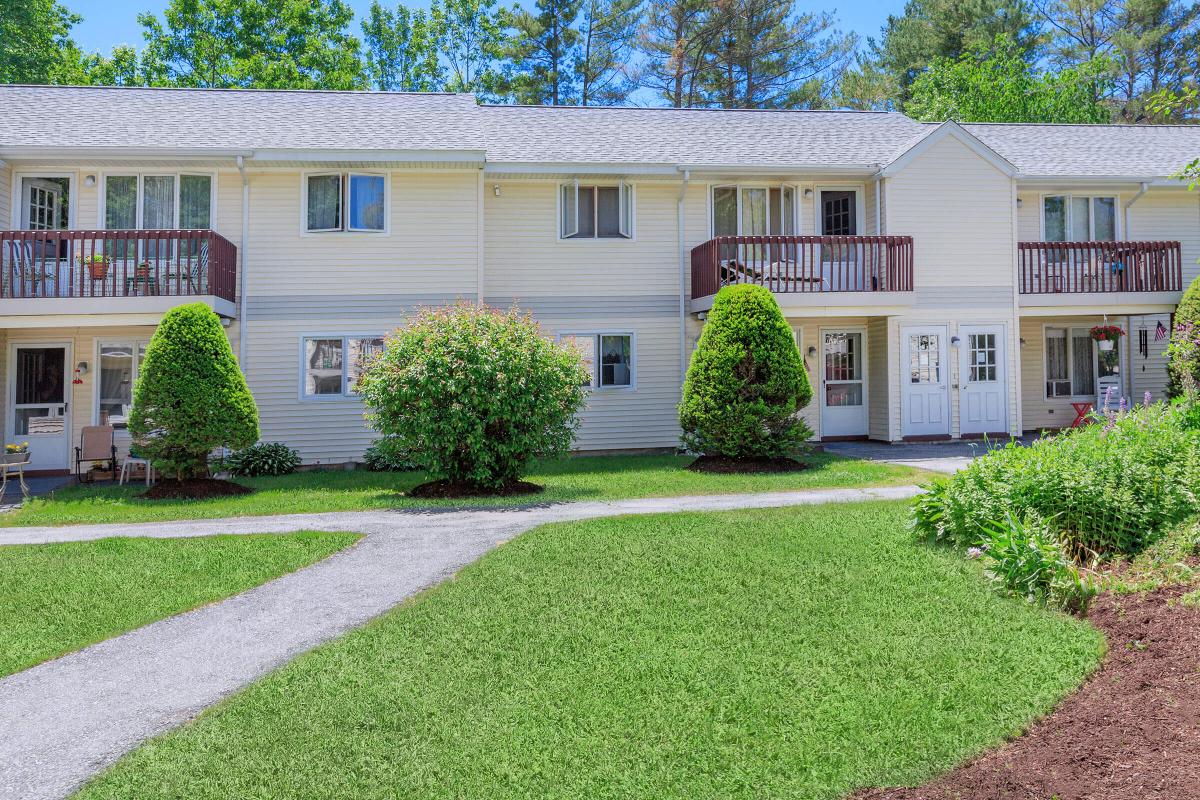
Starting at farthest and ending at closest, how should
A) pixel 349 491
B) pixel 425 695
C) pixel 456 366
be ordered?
pixel 349 491, pixel 456 366, pixel 425 695

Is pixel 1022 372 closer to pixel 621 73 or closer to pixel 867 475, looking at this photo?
pixel 867 475

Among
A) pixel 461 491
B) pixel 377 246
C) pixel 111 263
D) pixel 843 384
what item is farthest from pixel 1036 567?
pixel 111 263

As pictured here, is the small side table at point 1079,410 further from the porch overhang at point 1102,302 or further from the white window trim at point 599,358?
the white window trim at point 599,358

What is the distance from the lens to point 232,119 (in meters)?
17.0

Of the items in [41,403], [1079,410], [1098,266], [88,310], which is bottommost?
[1079,410]

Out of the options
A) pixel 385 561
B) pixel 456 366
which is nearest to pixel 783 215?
pixel 456 366

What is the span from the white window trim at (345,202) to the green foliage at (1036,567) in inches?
497

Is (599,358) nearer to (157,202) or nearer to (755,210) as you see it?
(755,210)

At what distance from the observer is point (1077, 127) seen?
2197 cm

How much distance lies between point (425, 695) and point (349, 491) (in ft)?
26.7

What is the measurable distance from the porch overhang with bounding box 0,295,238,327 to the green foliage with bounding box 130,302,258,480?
2461mm

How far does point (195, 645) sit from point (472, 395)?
6.04 meters

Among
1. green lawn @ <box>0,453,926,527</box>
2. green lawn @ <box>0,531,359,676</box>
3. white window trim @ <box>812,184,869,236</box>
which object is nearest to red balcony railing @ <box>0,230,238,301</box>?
green lawn @ <box>0,453,926,527</box>

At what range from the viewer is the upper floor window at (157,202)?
15445 millimetres
